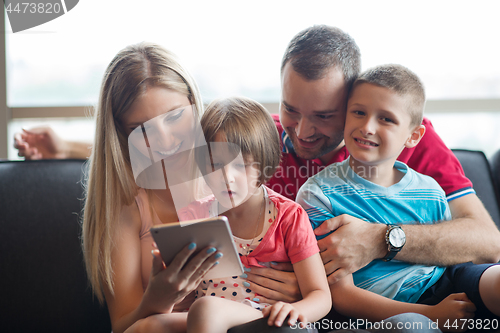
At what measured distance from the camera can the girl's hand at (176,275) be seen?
788mm

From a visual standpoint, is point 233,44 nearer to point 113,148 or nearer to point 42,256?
point 113,148

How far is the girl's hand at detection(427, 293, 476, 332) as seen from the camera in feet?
3.21

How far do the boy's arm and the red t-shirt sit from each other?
0.40m

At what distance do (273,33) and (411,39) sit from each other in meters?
0.85

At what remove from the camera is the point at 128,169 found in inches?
43.4

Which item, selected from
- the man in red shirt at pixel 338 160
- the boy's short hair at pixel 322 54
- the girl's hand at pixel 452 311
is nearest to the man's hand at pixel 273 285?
the man in red shirt at pixel 338 160

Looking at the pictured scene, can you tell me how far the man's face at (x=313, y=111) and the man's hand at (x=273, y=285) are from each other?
0.46 meters

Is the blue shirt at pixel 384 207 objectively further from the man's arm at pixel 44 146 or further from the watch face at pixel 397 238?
the man's arm at pixel 44 146

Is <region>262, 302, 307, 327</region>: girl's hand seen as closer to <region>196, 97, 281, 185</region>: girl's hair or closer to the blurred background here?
<region>196, 97, 281, 185</region>: girl's hair

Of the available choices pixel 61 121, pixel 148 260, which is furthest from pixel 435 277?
pixel 61 121

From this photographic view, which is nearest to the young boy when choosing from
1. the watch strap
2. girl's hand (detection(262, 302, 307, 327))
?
the watch strap

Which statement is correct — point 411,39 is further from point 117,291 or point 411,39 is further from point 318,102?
point 117,291

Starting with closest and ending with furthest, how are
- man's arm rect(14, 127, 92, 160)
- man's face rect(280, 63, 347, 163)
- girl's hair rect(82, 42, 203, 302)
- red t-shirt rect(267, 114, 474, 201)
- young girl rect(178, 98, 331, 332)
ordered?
1. young girl rect(178, 98, 331, 332)
2. girl's hair rect(82, 42, 203, 302)
3. man's face rect(280, 63, 347, 163)
4. red t-shirt rect(267, 114, 474, 201)
5. man's arm rect(14, 127, 92, 160)

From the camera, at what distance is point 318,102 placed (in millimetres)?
1184
